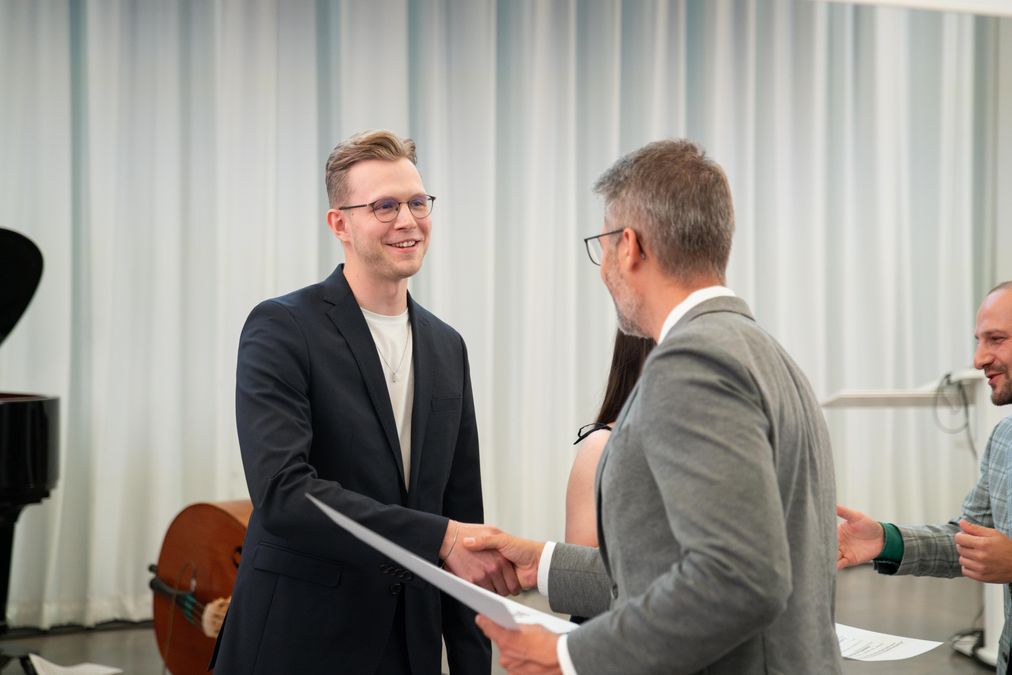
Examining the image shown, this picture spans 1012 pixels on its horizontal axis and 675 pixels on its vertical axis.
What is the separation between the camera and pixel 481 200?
5434 millimetres

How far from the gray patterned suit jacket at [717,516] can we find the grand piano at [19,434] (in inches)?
119

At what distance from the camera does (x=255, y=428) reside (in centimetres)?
183

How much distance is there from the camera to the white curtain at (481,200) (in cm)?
470

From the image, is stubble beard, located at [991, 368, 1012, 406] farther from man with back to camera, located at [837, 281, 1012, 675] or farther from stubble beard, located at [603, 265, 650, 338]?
stubble beard, located at [603, 265, 650, 338]

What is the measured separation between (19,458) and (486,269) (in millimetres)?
2586

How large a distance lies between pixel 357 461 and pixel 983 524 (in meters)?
1.46

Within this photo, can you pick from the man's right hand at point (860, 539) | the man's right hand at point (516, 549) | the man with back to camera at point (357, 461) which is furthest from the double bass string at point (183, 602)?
the man's right hand at point (860, 539)

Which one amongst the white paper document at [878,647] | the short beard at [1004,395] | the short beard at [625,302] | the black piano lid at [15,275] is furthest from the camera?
the black piano lid at [15,275]

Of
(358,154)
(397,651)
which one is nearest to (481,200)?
(358,154)

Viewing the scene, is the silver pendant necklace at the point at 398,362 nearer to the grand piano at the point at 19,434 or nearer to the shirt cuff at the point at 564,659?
the shirt cuff at the point at 564,659

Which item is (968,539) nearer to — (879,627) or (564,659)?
(564,659)

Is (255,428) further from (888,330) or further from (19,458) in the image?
(888,330)

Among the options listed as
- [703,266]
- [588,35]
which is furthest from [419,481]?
[588,35]

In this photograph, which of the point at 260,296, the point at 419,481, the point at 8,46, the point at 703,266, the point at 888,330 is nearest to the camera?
the point at 703,266
